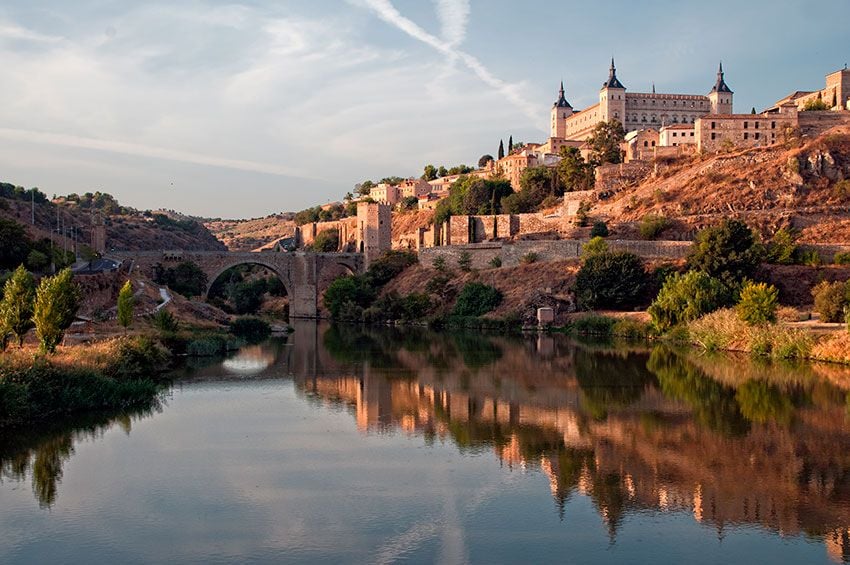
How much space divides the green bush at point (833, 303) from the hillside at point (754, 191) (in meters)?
17.9

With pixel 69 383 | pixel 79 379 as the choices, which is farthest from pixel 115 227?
pixel 69 383

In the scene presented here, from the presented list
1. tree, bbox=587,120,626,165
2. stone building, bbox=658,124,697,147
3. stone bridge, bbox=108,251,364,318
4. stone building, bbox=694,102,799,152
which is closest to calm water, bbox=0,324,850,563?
stone bridge, bbox=108,251,364,318

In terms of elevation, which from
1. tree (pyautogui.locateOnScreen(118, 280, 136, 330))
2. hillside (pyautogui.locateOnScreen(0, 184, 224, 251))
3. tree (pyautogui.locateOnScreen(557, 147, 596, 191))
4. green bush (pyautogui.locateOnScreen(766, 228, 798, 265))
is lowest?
tree (pyautogui.locateOnScreen(118, 280, 136, 330))

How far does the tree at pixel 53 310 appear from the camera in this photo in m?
22.6

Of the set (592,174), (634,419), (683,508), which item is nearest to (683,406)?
(634,419)

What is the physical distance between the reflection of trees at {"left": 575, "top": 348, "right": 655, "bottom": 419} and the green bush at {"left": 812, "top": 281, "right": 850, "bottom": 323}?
7.93 metres

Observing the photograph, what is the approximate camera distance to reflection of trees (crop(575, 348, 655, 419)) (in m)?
21.9

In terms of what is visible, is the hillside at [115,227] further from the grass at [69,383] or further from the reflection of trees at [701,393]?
the reflection of trees at [701,393]

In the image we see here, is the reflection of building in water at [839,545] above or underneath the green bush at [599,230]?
underneath

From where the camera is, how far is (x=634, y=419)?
64.2ft

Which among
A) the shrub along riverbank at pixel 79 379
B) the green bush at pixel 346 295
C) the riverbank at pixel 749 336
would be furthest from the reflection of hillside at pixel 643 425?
the green bush at pixel 346 295

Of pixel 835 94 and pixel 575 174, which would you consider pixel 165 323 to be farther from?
pixel 835 94

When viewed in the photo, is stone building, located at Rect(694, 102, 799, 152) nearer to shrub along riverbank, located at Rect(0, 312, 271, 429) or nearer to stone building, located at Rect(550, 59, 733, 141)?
stone building, located at Rect(550, 59, 733, 141)

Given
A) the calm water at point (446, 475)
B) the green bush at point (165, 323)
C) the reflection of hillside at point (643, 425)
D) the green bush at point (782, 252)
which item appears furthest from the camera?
the green bush at point (782, 252)
